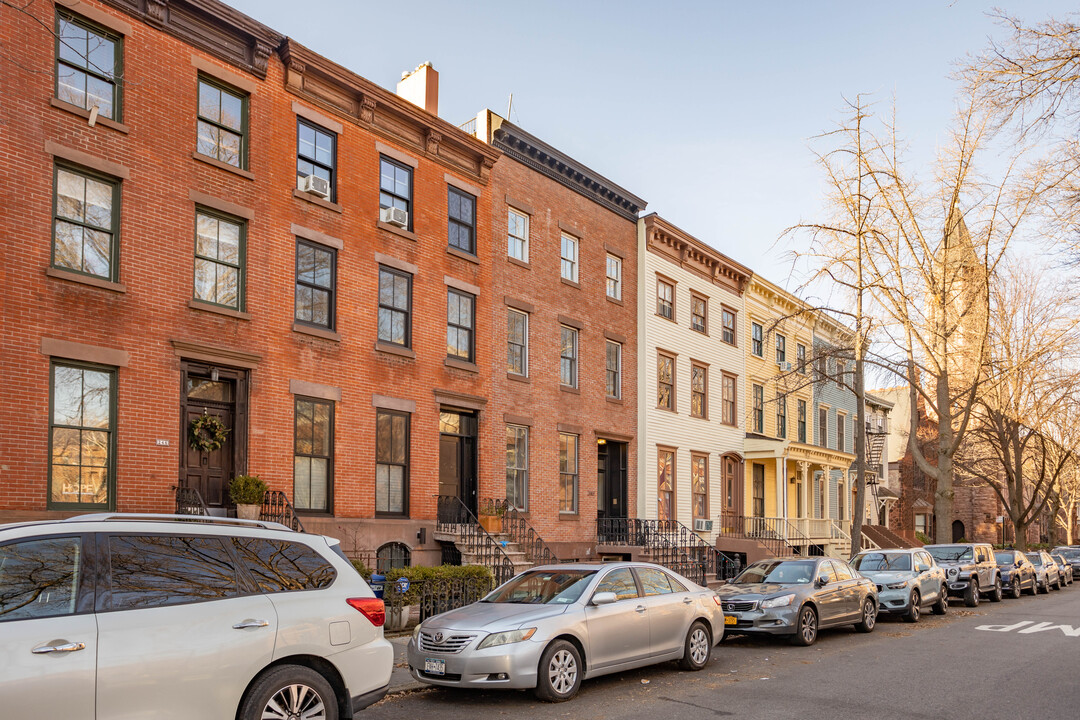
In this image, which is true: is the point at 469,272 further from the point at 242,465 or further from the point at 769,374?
the point at 769,374

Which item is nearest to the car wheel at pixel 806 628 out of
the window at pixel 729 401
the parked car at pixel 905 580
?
the parked car at pixel 905 580

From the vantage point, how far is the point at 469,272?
860 inches

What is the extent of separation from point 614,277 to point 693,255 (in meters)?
4.59

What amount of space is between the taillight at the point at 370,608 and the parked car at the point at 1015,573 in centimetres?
2490

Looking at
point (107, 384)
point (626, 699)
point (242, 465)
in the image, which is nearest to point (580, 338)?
point (242, 465)

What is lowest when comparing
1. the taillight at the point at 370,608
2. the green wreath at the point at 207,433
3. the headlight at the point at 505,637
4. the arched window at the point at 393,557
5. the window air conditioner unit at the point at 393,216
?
the arched window at the point at 393,557

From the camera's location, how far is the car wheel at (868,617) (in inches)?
677

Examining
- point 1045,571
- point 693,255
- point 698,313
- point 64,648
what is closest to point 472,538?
point 64,648

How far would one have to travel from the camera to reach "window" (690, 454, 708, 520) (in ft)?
99.1

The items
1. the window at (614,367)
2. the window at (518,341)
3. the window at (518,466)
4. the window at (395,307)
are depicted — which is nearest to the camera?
the window at (395,307)

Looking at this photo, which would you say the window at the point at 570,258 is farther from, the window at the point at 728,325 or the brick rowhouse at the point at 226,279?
the window at the point at 728,325

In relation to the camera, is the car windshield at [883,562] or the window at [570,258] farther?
the window at [570,258]

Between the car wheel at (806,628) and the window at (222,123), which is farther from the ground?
the window at (222,123)

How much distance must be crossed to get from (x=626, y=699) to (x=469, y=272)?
1308 cm
